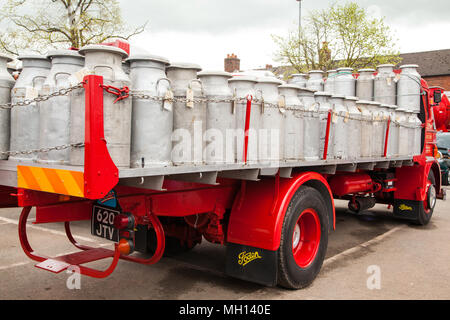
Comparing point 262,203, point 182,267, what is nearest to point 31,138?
point 262,203

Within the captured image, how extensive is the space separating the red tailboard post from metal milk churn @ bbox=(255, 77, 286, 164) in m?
1.55

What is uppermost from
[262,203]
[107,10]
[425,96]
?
[107,10]

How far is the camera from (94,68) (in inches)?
103

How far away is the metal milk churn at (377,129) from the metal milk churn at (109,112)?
3848 mm

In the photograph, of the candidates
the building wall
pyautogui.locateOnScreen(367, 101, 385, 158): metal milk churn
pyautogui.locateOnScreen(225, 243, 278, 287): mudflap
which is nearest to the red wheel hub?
pyautogui.locateOnScreen(225, 243, 278, 287): mudflap

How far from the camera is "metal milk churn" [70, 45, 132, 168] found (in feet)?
8.23

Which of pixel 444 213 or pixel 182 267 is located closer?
pixel 182 267

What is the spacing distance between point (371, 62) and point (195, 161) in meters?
19.8

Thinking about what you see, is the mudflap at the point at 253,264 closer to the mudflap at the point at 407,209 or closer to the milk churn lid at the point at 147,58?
the milk churn lid at the point at 147,58

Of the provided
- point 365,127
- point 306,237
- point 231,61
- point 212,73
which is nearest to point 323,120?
point 365,127

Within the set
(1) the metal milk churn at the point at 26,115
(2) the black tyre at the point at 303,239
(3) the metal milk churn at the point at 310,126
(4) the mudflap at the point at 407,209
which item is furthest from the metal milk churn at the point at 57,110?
(4) the mudflap at the point at 407,209

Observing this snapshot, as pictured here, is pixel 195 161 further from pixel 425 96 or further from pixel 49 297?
pixel 425 96

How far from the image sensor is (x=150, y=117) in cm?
276

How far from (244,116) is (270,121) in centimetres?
36
